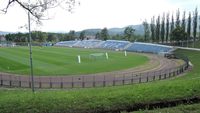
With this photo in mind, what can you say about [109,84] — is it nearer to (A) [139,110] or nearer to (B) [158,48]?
(A) [139,110]

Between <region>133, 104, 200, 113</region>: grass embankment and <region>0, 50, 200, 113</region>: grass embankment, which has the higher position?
<region>0, 50, 200, 113</region>: grass embankment

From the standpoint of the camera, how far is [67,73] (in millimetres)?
47219

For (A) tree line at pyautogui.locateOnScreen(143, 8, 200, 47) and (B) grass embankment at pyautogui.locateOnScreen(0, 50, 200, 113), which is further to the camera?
(A) tree line at pyautogui.locateOnScreen(143, 8, 200, 47)

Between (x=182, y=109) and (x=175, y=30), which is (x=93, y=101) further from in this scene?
(x=175, y=30)

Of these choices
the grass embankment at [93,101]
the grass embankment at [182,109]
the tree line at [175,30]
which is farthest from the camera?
the tree line at [175,30]

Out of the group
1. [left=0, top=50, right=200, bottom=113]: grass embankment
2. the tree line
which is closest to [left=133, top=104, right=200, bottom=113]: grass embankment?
[left=0, top=50, right=200, bottom=113]: grass embankment

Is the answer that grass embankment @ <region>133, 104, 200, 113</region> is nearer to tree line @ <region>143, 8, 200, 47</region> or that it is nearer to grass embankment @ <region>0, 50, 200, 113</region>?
grass embankment @ <region>0, 50, 200, 113</region>

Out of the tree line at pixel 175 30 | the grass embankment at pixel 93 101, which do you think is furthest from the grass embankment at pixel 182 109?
the tree line at pixel 175 30

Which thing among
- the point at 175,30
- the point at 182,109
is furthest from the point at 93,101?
the point at 175,30

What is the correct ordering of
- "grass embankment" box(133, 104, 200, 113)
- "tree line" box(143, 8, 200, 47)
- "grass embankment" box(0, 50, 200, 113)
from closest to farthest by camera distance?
"grass embankment" box(133, 104, 200, 113), "grass embankment" box(0, 50, 200, 113), "tree line" box(143, 8, 200, 47)

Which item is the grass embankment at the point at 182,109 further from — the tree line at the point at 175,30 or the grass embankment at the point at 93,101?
the tree line at the point at 175,30

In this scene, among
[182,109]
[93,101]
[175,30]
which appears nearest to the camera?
[182,109]

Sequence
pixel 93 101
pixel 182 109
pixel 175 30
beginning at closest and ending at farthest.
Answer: pixel 182 109 < pixel 93 101 < pixel 175 30

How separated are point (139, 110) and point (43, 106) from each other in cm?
283
